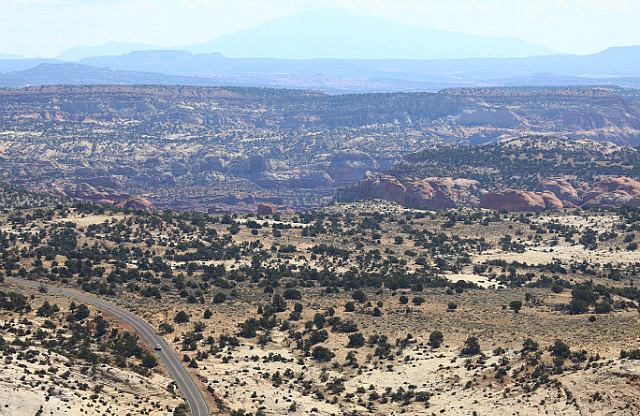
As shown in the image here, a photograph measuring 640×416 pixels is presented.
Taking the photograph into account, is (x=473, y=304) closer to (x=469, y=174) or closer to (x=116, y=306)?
(x=116, y=306)

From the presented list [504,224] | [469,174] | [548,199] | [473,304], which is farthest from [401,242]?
[469,174]

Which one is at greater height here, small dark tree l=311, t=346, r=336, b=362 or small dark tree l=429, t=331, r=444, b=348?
small dark tree l=429, t=331, r=444, b=348

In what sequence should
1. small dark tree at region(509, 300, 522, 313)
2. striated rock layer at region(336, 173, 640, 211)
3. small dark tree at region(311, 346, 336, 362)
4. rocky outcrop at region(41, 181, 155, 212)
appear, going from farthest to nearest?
rocky outcrop at region(41, 181, 155, 212) → striated rock layer at region(336, 173, 640, 211) → small dark tree at region(509, 300, 522, 313) → small dark tree at region(311, 346, 336, 362)

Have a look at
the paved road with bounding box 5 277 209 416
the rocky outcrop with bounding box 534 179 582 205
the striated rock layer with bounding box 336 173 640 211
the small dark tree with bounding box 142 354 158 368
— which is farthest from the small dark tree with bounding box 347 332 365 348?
the rocky outcrop with bounding box 534 179 582 205

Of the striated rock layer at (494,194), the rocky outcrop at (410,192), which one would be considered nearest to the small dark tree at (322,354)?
the striated rock layer at (494,194)

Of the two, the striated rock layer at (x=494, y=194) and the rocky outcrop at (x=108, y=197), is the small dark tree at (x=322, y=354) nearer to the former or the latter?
the striated rock layer at (x=494, y=194)

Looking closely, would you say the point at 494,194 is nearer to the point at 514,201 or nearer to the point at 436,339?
the point at 514,201

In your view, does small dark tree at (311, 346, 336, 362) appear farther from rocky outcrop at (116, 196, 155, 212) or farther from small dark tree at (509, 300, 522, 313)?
rocky outcrop at (116, 196, 155, 212)
